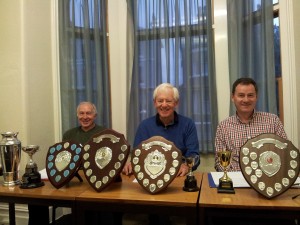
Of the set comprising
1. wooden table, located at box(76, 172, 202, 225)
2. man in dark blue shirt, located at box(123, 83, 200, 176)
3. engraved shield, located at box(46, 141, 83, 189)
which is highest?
man in dark blue shirt, located at box(123, 83, 200, 176)

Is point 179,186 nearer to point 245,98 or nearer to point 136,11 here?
point 245,98

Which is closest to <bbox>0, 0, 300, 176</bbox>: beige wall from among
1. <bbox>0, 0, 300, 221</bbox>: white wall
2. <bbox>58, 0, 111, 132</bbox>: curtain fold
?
<bbox>0, 0, 300, 221</bbox>: white wall

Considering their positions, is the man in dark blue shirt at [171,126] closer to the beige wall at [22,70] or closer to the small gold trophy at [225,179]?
the small gold trophy at [225,179]

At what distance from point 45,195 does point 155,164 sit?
0.61 meters

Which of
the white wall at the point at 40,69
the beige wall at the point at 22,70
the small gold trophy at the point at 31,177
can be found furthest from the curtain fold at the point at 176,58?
the small gold trophy at the point at 31,177

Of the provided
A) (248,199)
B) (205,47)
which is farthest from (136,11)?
(248,199)

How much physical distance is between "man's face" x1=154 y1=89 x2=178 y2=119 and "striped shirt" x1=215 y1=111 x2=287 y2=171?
0.42 metres

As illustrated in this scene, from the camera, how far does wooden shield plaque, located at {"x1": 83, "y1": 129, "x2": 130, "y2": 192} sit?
158cm

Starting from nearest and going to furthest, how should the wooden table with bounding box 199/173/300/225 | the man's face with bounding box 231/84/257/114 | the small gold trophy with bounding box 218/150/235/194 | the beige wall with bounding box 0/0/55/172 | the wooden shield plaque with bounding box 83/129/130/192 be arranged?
the wooden table with bounding box 199/173/300/225 → the small gold trophy with bounding box 218/150/235/194 → the wooden shield plaque with bounding box 83/129/130/192 → the man's face with bounding box 231/84/257/114 → the beige wall with bounding box 0/0/55/172

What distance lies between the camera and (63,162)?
5.66ft

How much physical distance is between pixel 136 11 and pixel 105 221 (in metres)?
2.19

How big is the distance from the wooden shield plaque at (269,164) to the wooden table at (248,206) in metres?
0.05

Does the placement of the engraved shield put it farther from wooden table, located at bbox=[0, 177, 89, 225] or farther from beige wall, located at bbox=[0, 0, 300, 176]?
beige wall, located at bbox=[0, 0, 300, 176]

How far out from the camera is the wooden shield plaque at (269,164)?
4.51ft
